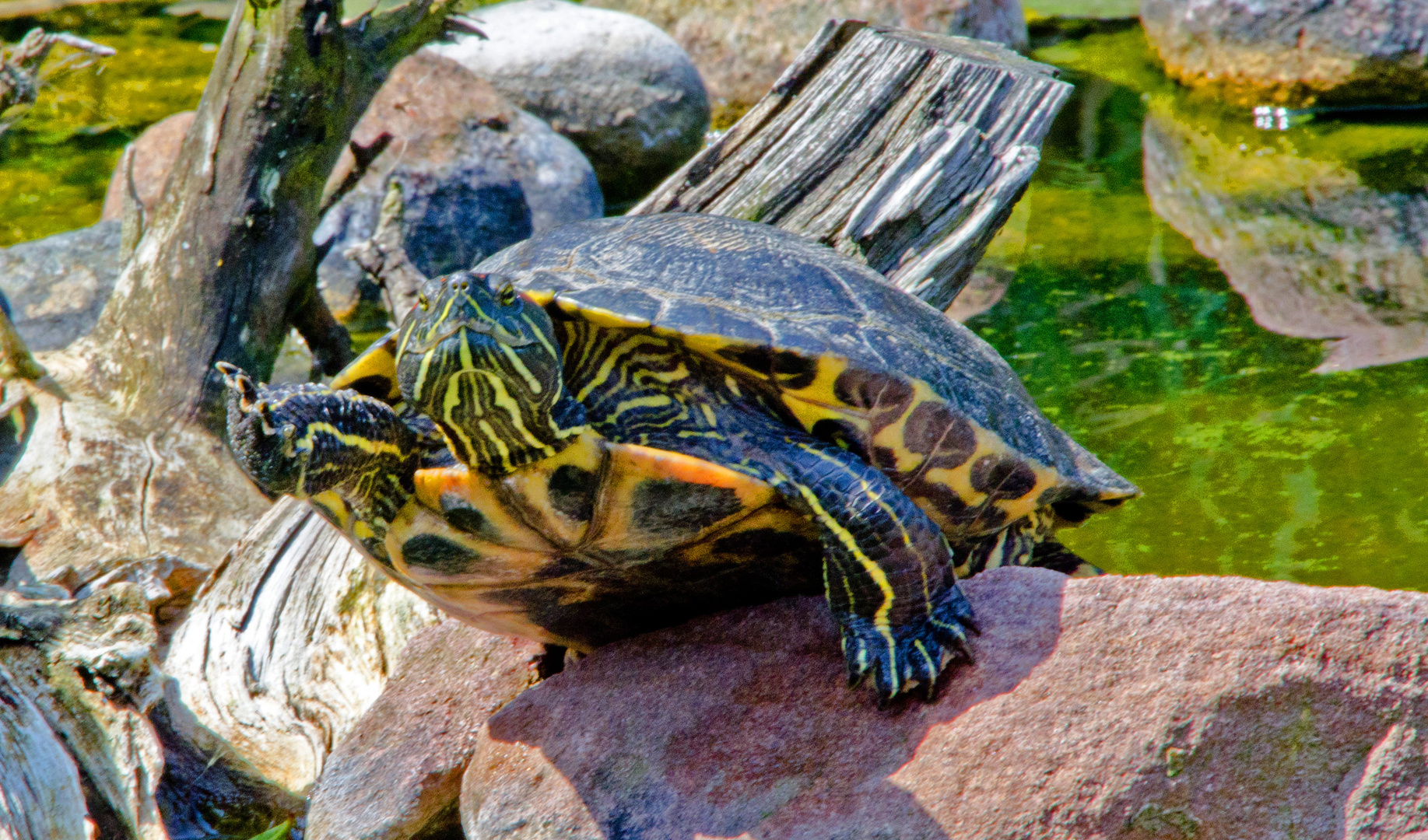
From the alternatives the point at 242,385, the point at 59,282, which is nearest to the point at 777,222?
the point at 242,385

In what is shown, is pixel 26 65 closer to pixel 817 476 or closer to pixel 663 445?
pixel 663 445

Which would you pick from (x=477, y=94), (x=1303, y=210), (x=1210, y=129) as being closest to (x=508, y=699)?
(x=477, y=94)

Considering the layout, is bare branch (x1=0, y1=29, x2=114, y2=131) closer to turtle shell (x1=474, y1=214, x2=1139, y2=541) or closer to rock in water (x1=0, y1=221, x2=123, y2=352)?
rock in water (x1=0, y1=221, x2=123, y2=352)

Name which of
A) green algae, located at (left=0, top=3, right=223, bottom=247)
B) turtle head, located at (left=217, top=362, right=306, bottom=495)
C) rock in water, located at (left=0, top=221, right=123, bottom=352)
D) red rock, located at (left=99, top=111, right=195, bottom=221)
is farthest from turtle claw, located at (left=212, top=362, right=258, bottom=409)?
red rock, located at (left=99, top=111, right=195, bottom=221)

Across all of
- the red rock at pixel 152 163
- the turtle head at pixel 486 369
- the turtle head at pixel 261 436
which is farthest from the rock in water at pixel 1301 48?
the turtle head at pixel 261 436

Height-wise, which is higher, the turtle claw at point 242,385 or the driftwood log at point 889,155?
the turtle claw at point 242,385

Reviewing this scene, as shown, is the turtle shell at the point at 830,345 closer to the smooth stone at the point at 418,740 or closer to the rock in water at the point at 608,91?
the smooth stone at the point at 418,740

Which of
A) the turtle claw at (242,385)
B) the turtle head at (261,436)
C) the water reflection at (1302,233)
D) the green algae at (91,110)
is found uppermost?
the turtle claw at (242,385)
